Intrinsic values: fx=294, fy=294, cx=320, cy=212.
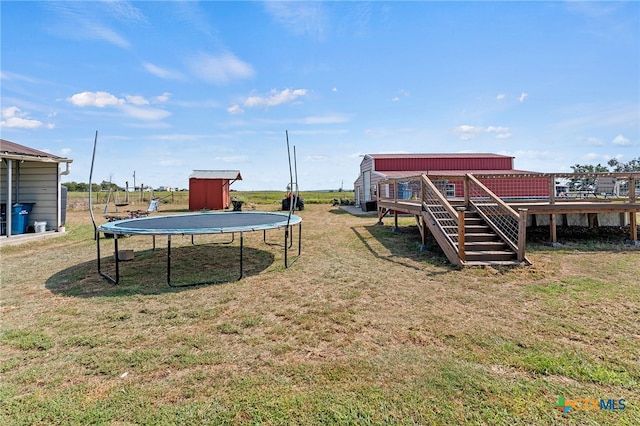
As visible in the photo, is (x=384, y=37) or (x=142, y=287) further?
(x=384, y=37)

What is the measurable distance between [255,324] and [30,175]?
416 inches

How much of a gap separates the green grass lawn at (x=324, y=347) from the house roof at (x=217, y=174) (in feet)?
46.7

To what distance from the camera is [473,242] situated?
5.69m

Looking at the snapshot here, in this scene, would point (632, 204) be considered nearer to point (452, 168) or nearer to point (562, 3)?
point (562, 3)

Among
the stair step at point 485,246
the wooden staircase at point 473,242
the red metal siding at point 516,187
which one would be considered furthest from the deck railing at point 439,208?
the red metal siding at point 516,187

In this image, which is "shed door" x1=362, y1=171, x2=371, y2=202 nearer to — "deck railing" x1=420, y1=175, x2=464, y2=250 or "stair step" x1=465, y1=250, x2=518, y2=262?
"deck railing" x1=420, y1=175, x2=464, y2=250

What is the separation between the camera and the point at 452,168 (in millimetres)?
18656

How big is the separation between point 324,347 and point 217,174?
60.5 feet

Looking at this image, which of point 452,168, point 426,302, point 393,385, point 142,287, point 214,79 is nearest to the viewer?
point 393,385

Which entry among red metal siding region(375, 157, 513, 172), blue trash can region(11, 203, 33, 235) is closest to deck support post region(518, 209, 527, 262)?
blue trash can region(11, 203, 33, 235)

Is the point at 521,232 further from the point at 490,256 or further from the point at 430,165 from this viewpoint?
the point at 430,165

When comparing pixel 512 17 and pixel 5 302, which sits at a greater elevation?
pixel 512 17

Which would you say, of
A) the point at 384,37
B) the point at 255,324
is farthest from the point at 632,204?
the point at 255,324

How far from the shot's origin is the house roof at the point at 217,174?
740 inches
